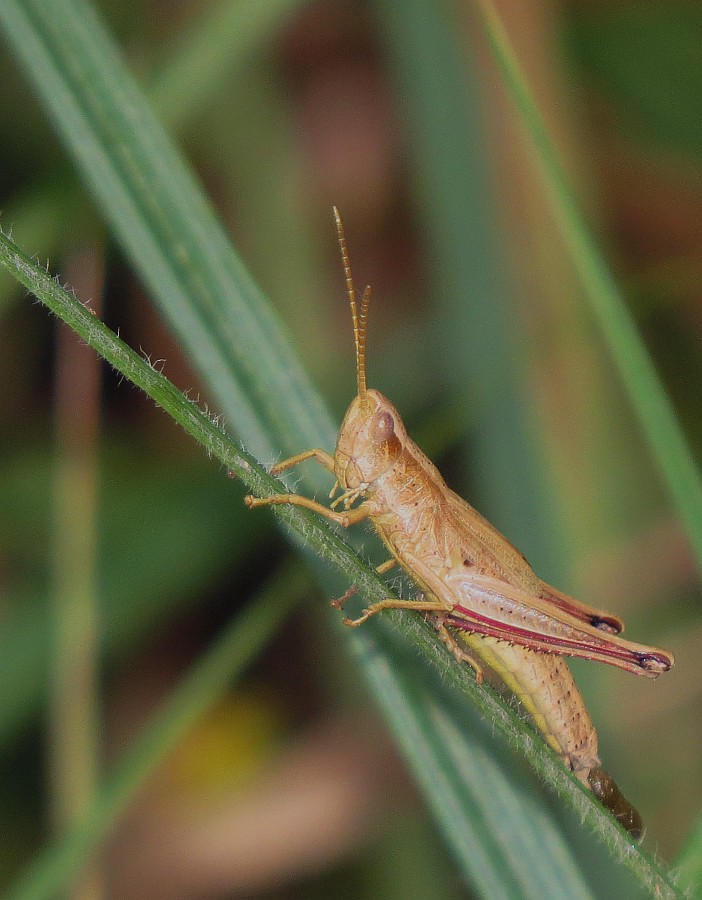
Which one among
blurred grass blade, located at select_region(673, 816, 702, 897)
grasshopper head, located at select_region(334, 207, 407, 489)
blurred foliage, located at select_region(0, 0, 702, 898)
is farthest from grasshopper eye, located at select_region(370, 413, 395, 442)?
blurred grass blade, located at select_region(673, 816, 702, 897)

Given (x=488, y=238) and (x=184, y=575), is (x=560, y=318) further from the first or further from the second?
(x=184, y=575)

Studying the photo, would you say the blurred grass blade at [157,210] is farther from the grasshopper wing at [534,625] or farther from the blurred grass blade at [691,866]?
the blurred grass blade at [691,866]

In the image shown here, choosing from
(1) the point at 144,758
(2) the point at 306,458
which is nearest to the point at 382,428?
(2) the point at 306,458

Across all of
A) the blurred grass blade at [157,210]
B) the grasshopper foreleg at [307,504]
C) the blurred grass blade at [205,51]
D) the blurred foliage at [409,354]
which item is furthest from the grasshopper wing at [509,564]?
the blurred grass blade at [205,51]

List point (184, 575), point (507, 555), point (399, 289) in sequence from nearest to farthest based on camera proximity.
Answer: point (507, 555) → point (184, 575) → point (399, 289)

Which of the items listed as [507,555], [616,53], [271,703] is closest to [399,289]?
[616,53]

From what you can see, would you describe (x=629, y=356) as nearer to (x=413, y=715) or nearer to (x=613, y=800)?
(x=413, y=715)

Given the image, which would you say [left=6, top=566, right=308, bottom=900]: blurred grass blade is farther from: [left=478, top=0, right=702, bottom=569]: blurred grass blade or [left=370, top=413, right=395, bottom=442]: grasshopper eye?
[left=478, top=0, right=702, bottom=569]: blurred grass blade
